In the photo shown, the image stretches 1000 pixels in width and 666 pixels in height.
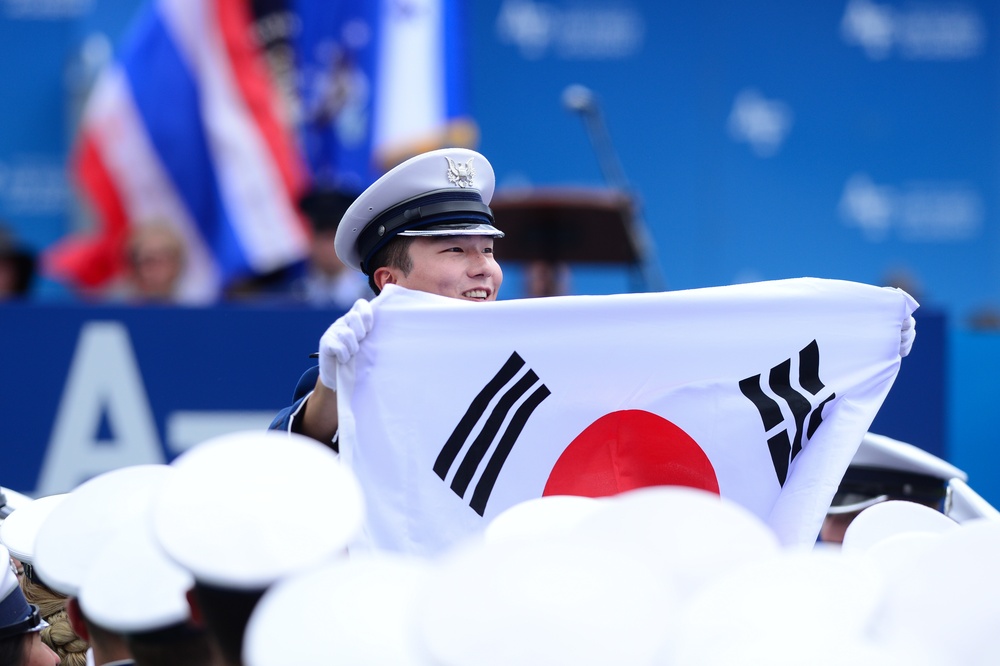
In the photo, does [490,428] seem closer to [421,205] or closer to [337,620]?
[421,205]

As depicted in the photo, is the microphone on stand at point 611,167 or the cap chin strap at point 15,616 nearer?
the cap chin strap at point 15,616

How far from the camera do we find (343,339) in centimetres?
210

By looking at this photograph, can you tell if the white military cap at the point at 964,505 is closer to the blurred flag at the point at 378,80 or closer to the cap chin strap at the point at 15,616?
the cap chin strap at the point at 15,616

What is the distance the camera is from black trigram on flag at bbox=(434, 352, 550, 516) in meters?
2.18

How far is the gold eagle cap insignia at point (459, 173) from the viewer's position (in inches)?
110

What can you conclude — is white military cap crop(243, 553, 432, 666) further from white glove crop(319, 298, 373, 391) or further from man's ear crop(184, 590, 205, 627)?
white glove crop(319, 298, 373, 391)

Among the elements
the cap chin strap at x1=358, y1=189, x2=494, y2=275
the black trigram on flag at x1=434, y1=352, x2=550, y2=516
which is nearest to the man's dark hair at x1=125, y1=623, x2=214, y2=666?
the black trigram on flag at x1=434, y1=352, x2=550, y2=516

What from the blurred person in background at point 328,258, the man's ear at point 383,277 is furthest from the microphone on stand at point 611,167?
the man's ear at point 383,277

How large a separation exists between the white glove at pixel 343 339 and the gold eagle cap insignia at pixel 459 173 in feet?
2.29

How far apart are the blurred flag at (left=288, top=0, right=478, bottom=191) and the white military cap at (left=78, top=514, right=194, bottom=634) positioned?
6.30m

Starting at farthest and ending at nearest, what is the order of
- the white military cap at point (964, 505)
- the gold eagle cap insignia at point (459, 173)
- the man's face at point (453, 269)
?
the gold eagle cap insignia at point (459, 173) < the man's face at point (453, 269) < the white military cap at point (964, 505)

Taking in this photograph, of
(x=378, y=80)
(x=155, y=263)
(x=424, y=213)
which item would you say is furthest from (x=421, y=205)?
(x=378, y=80)

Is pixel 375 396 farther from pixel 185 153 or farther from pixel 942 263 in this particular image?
pixel 942 263

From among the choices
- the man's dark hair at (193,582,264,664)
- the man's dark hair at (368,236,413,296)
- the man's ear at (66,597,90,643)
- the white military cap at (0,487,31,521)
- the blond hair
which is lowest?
the blond hair
